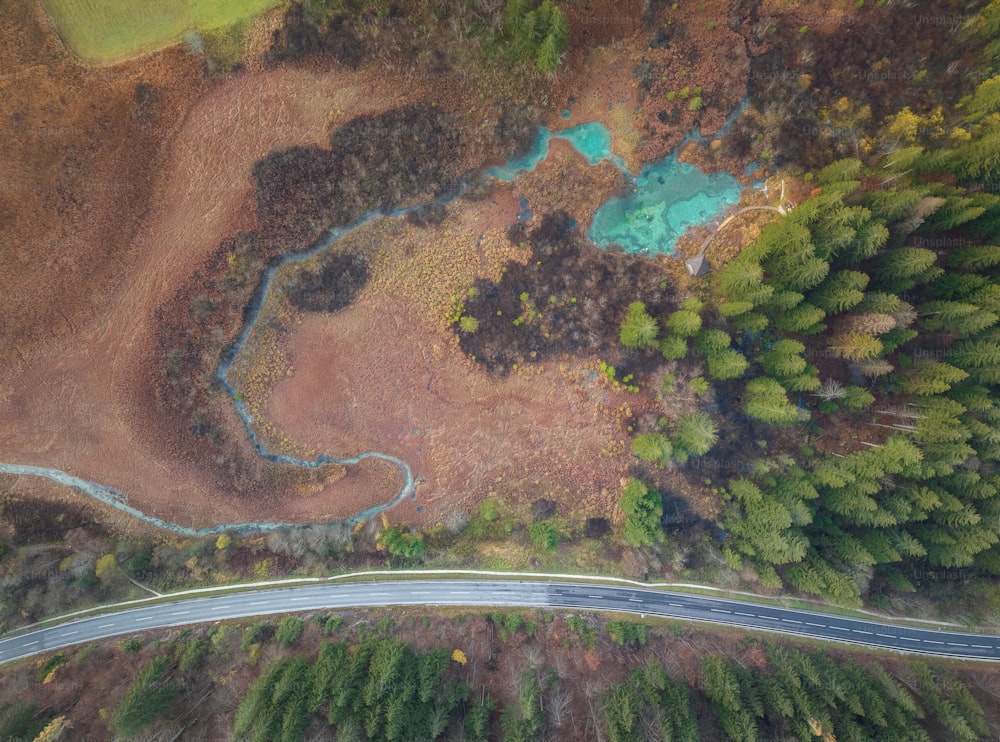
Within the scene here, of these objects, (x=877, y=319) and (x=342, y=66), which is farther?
(x=342, y=66)

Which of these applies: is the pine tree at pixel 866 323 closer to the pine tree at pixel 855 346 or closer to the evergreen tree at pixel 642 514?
the pine tree at pixel 855 346

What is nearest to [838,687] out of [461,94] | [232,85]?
[461,94]

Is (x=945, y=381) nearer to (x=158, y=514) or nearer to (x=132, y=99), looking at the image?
(x=158, y=514)

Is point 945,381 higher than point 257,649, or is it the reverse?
point 945,381

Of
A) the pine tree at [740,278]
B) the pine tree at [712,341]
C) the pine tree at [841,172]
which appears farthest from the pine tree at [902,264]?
the pine tree at [712,341]

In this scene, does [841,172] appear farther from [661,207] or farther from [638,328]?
[638,328]

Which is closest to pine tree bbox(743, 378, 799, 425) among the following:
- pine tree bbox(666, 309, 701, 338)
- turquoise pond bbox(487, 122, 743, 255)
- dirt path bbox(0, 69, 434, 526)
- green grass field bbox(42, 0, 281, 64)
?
pine tree bbox(666, 309, 701, 338)

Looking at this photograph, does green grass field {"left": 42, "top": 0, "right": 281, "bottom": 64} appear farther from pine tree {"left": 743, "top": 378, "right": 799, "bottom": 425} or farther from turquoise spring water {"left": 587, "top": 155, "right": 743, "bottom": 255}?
pine tree {"left": 743, "top": 378, "right": 799, "bottom": 425}
